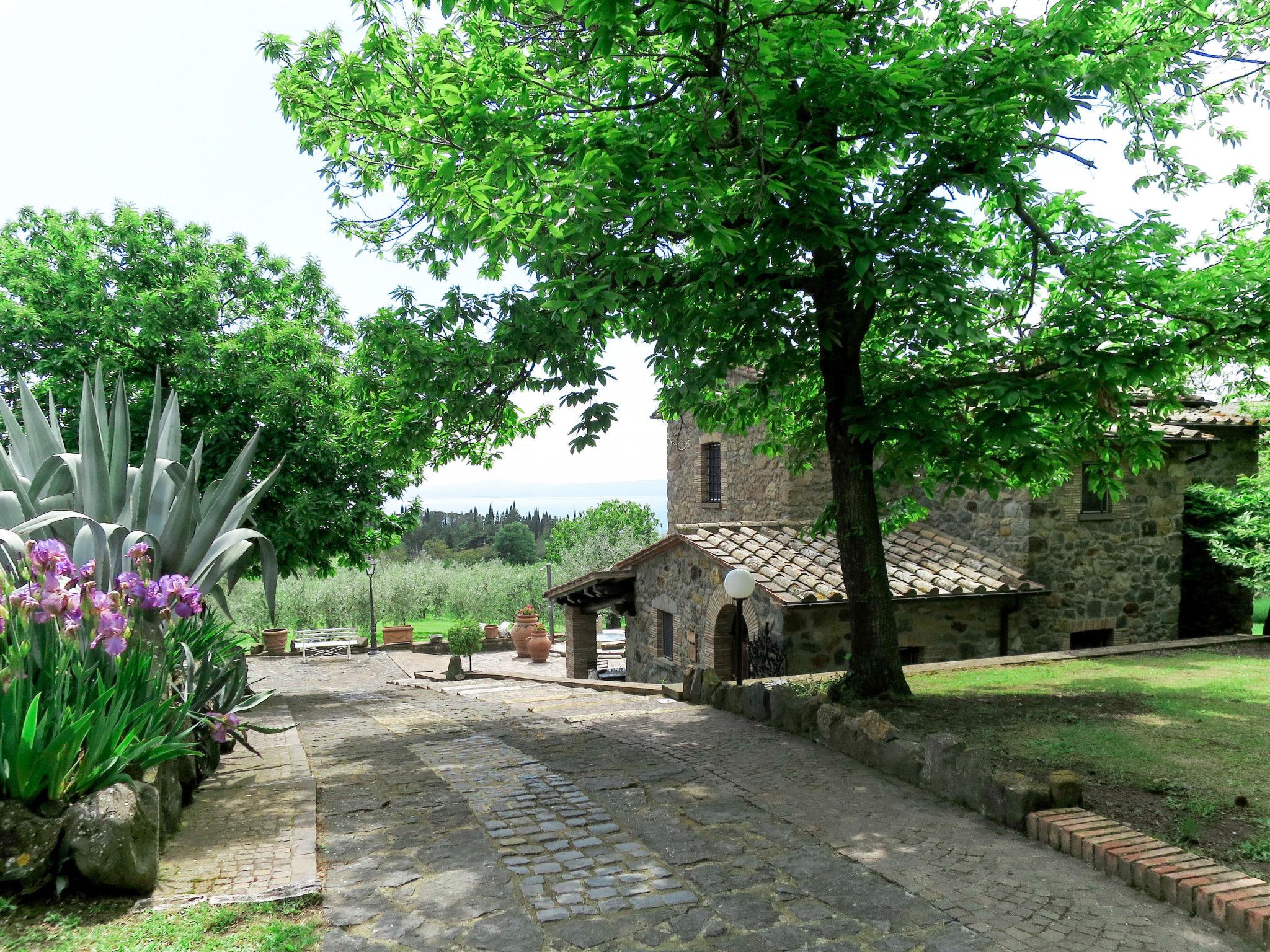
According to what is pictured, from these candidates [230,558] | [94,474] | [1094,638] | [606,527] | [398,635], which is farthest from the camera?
[606,527]

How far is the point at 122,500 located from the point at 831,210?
5.75 meters

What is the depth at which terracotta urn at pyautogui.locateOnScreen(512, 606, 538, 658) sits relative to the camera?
28.6m

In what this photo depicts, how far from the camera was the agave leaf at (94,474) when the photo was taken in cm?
594

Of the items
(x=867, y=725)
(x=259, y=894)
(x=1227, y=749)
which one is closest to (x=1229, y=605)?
(x=1227, y=749)

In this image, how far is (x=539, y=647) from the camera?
88.4 ft

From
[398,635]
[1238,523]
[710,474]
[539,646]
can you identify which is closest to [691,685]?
[1238,523]

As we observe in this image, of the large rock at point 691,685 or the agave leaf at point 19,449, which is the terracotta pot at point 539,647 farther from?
the agave leaf at point 19,449

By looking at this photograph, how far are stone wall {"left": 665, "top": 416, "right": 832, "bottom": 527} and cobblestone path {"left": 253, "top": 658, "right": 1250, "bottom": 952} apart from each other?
8.05 metres

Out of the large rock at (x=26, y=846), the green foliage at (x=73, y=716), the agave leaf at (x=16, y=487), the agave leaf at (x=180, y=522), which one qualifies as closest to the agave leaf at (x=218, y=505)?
the agave leaf at (x=180, y=522)

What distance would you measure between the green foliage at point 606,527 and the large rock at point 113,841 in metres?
32.6

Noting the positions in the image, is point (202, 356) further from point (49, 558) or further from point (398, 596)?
point (398, 596)

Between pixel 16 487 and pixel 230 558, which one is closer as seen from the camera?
pixel 16 487

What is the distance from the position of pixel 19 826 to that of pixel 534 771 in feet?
11.4

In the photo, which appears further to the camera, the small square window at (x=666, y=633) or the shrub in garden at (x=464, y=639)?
the shrub in garden at (x=464, y=639)
